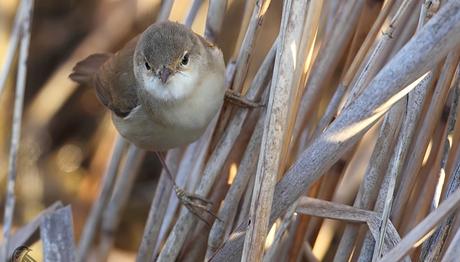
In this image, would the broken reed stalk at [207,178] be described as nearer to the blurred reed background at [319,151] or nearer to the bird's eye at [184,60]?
the blurred reed background at [319,151]

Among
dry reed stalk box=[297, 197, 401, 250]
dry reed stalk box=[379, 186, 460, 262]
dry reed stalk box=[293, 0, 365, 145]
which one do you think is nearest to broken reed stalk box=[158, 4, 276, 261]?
dry reed stalk box=[293, 0, 365, 145]

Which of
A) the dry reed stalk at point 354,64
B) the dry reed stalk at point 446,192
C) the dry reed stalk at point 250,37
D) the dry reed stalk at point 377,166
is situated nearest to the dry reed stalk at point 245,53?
the dry reed stalk at point 250,37

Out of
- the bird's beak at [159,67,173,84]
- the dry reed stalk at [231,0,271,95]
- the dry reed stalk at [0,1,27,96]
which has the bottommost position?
the bird's beak at [159,67,173,84]

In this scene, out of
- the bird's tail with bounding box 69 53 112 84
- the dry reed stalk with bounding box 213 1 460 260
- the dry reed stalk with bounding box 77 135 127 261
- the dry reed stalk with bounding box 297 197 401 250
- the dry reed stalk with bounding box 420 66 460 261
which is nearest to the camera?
the dry reed stalk with bounding box 213 1 460 260

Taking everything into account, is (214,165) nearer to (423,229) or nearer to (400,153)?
(400,153)

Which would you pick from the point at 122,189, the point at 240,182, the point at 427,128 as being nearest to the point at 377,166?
the point at 427,128

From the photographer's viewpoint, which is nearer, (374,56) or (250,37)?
(374,56)

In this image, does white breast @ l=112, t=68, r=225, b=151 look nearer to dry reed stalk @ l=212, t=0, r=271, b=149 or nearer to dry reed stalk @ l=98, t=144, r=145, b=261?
dry reed stalk @ l=212, t=0, r=271, b=149
